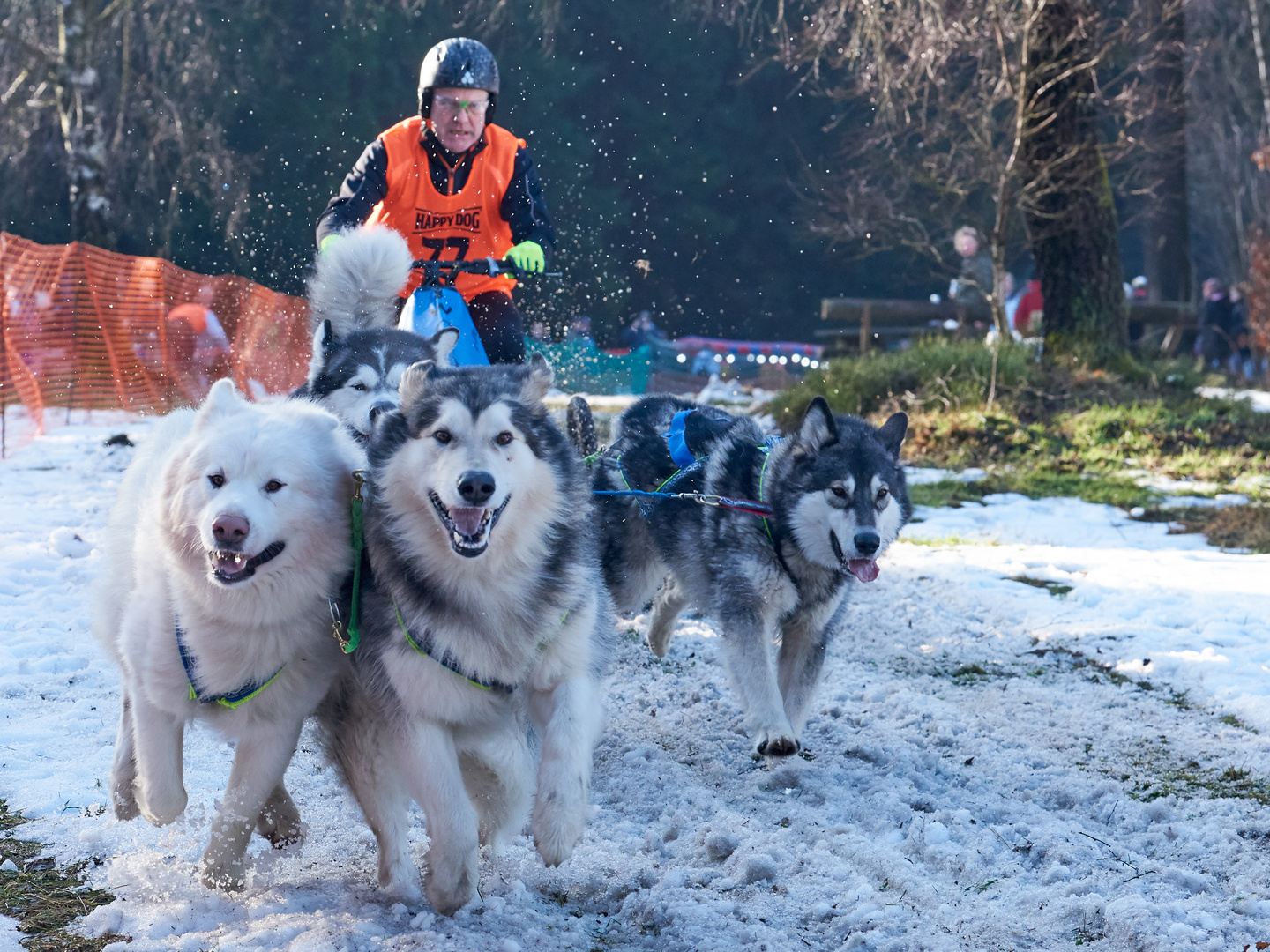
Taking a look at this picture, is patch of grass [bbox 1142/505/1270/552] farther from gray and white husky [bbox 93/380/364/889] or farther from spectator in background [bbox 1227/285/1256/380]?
spectator in background [bbox 1227/285/1256/380]

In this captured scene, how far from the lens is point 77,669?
471 cm

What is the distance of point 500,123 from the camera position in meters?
21.4

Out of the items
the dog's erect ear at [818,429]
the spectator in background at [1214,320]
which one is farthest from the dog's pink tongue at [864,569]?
the spectator in background at [1214,320]

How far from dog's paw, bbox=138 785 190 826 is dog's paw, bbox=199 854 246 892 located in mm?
138

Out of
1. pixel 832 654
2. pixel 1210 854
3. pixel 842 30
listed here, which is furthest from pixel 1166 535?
pixel 842 30

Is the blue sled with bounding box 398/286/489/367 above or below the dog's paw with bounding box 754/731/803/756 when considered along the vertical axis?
above

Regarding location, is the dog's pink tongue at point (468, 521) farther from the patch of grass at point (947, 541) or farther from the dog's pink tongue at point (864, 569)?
the patch of grass at point (947, 541)

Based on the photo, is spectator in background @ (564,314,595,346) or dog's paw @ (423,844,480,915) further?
spectator in background @ (564,314,595,346)

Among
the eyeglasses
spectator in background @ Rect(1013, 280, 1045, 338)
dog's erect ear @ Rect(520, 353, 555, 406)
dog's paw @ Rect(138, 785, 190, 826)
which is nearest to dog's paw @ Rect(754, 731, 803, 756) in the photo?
dog's erect ear @ Rect(520, 353, 555, 406)

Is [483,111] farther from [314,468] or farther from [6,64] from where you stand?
[6,64]

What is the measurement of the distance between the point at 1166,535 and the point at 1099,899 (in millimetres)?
5078

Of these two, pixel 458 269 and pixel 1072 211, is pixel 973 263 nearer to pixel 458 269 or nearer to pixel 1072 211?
pixel 1072 211

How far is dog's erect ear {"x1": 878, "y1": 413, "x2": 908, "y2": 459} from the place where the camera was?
173 inches

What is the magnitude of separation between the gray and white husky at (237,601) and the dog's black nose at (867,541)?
5.82 ft
